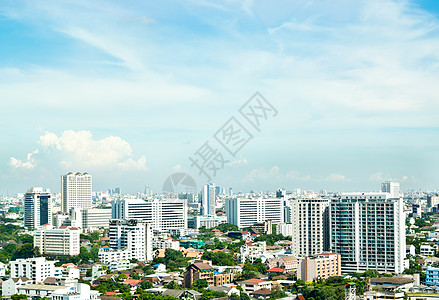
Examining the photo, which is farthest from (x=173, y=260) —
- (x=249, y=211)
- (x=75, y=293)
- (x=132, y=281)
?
(x=249, y=211)

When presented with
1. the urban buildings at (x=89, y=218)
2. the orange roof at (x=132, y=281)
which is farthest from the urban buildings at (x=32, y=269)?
the urban buildings at (x=89, y=218)

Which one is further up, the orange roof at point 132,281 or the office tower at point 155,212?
the office tower at point 155,212

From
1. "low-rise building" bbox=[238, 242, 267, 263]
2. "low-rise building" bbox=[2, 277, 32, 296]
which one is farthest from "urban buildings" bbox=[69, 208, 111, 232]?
"low-rise building" bbox=[2, 277, 32, 296]

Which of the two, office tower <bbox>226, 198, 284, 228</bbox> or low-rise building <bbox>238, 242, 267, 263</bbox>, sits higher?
office tower <bbox>226, 198, 284, 228</bbox>

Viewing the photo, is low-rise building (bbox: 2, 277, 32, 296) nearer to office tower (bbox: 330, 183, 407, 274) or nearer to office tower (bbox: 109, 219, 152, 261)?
office tower (bbox: 109, 219, 152, 261)

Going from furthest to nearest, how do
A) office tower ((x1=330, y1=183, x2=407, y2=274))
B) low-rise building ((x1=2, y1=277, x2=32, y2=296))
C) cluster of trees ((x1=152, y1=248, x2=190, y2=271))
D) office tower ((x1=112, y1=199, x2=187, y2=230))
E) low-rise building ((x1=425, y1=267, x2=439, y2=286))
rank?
office tower ((x1=112, y1=199, x2=187, y2=230)) < cluster of trees ((x1=152, y1=248, x2=190, y2=271)) < office tower ((x1=330, y1=183, x2=407, y2=274)) < low-rise building ((x1=425, y1=267, x2=439, y2=286)) < low-rise building ((x1=2, y1=277, x2=32, y2=296))

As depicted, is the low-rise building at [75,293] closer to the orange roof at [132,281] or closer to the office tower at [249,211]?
the orange roof at [132,281]

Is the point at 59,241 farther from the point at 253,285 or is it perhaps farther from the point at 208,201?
the point at 208,201
